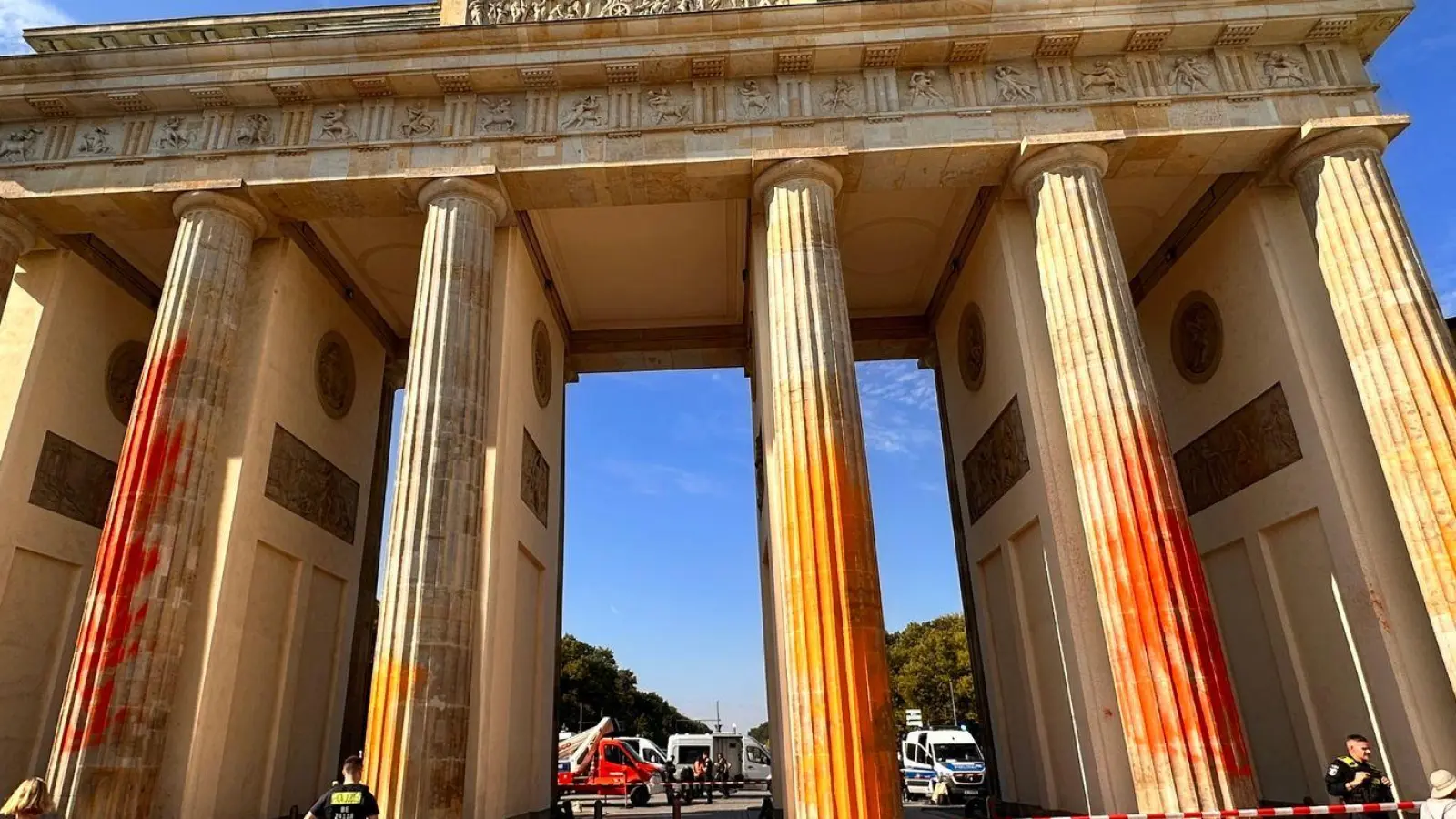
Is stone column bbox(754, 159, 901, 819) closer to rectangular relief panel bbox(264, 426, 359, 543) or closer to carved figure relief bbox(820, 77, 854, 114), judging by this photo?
carved figure relief bbox(820, 77, 854, 114)

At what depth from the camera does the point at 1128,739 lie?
881 centimetres

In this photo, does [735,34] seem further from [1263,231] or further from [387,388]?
[387,388]

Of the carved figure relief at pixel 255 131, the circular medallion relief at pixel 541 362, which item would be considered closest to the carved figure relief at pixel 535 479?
the circular medallion relief at pixel 541 362

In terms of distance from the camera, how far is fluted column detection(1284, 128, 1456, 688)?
30.6 feet

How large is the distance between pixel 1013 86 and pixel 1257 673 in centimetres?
951

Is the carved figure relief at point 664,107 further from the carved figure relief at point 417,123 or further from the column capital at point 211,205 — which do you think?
the column capital at point 211,205

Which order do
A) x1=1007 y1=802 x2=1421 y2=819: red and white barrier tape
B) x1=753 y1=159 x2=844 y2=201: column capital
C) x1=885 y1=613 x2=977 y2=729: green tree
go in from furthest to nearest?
x1=885 y1=613 x2=977 y2=729: green tree → x1=753 y1=159 x2=844 y2=201: column capital → x1=1007 y1=802 x2=1421 y2=819: red and white barrier tape

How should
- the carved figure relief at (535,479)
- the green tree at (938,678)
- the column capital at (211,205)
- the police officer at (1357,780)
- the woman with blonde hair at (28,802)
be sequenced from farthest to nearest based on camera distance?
the green tree at (938,678) → the carved figure relief at (535,479) → the column capital at (211,205) → the police officer at (1357,780) → the woman with blonde hair at (28,802)

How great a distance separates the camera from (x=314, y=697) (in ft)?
45.6

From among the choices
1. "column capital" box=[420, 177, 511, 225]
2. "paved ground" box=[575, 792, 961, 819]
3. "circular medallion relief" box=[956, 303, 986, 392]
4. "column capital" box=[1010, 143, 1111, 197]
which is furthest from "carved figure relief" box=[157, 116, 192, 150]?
"paved ground" box=[575, 792, 961, 819]

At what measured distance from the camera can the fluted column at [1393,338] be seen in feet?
30.6

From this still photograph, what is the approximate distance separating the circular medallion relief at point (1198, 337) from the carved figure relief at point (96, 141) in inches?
671

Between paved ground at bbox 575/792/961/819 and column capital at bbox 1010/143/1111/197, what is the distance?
41.0 feet

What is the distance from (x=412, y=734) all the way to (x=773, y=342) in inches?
245
